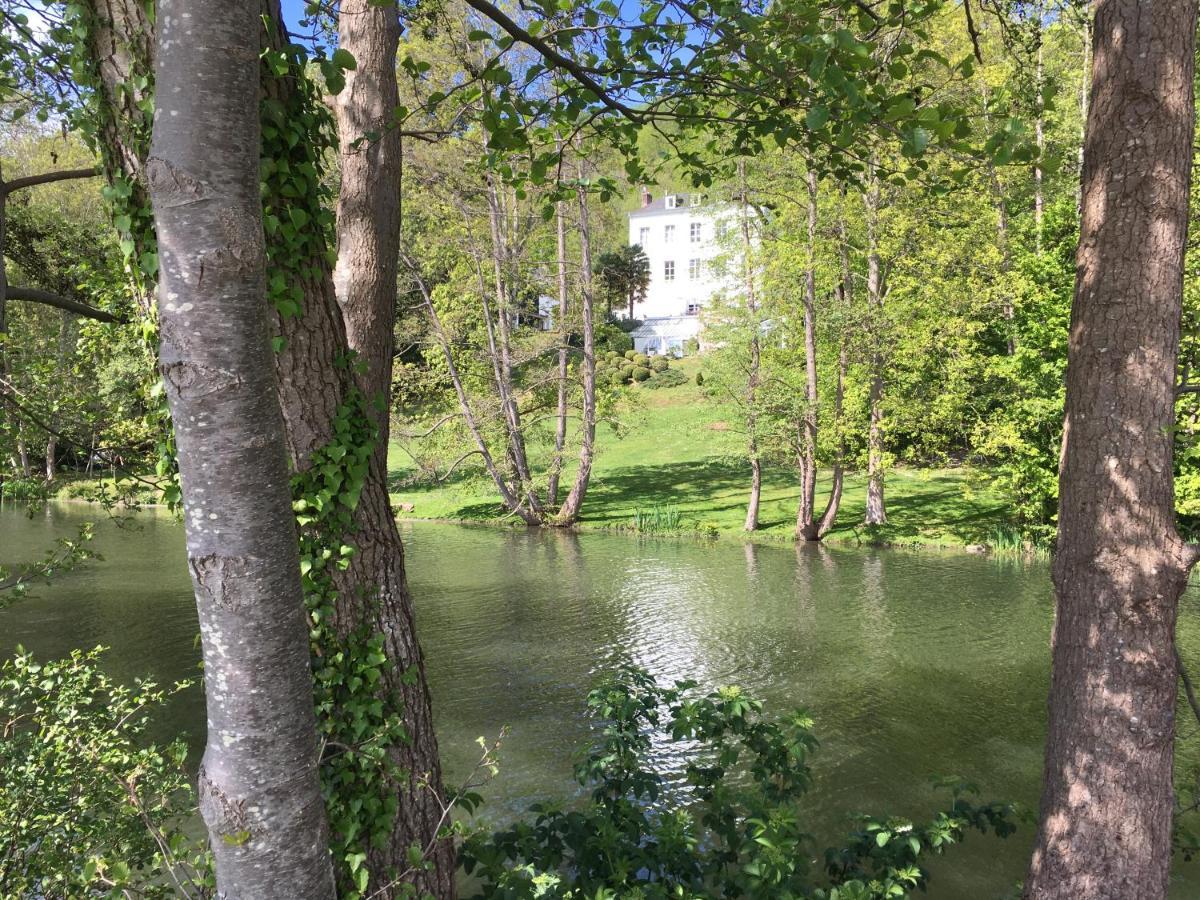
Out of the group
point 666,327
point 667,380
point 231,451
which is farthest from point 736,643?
point 666,327

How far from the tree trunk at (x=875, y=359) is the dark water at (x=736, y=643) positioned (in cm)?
214

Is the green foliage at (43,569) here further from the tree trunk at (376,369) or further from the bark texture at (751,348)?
the bark texture at (751,348)

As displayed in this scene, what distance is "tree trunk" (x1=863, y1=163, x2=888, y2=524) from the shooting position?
18.0 meters

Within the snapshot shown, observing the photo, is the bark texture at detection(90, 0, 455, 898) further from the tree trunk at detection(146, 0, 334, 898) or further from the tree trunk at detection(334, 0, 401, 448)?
the tree trunk at detection(146, 0, 334, 898)

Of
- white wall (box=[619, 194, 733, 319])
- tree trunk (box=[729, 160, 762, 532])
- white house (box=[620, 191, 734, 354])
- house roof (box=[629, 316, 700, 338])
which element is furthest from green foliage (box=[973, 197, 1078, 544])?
white wall (box=[619, 194, 733, 319])

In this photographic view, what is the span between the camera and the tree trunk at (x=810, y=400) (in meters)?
18.4

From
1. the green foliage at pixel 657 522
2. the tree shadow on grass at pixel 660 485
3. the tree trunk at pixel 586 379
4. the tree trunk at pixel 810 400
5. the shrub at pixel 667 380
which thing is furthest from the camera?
the shrub at pixel 667 380

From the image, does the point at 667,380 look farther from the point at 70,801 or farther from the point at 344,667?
the point at 344,667

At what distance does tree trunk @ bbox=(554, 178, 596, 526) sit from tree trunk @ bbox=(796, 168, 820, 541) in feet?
18.4

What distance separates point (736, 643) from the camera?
11.4m

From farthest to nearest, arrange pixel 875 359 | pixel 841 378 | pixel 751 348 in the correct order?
pixel 751 348
pixel 841 378
pixel 875 359

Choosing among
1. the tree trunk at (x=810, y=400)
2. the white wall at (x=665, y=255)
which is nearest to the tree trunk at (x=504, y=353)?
the tree trunk at (x=810, y=400)

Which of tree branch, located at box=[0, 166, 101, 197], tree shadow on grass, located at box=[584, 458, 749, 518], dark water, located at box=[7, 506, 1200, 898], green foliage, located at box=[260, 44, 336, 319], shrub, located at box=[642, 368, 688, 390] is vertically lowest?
dark water, located at box=[7, 506, 1200, 898]

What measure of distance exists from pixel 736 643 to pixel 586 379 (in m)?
11.9
